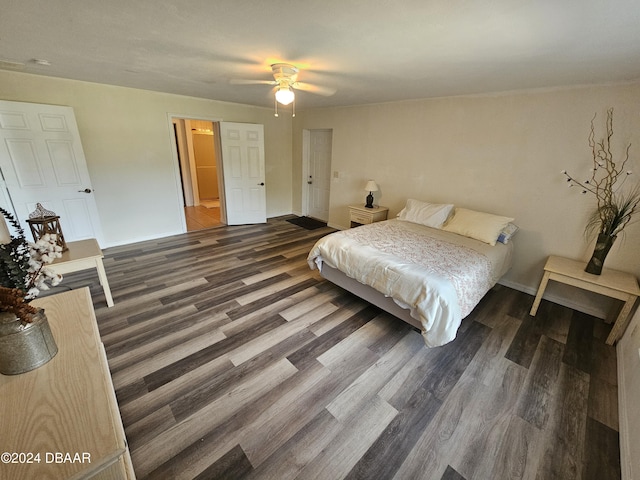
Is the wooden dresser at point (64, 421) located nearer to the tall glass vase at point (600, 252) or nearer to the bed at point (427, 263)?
the bed at point (427, 263)

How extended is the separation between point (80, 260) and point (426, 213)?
381cm

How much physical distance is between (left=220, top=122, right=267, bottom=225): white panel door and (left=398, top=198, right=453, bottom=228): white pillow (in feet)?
9.76

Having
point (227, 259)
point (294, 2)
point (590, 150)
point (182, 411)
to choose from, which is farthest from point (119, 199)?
point (590, 150)

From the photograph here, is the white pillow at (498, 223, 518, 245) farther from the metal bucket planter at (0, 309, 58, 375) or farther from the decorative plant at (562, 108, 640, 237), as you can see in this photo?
the metal bucket planter at (0, 309, 58, 375)

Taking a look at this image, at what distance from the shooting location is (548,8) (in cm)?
127

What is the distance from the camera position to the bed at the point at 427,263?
6.61 ft

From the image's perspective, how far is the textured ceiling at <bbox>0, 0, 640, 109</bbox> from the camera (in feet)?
4.43

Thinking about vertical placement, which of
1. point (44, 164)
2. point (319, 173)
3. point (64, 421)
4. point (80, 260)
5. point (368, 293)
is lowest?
point (368, 293)

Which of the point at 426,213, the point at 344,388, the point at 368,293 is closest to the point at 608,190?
the point at 426,213

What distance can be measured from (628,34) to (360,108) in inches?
126

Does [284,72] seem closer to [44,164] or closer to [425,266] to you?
[425,266]

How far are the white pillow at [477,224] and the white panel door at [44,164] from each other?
495 centimetres

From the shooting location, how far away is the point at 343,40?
1731 mm

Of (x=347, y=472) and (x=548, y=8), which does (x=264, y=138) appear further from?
(x=347, y=472)
